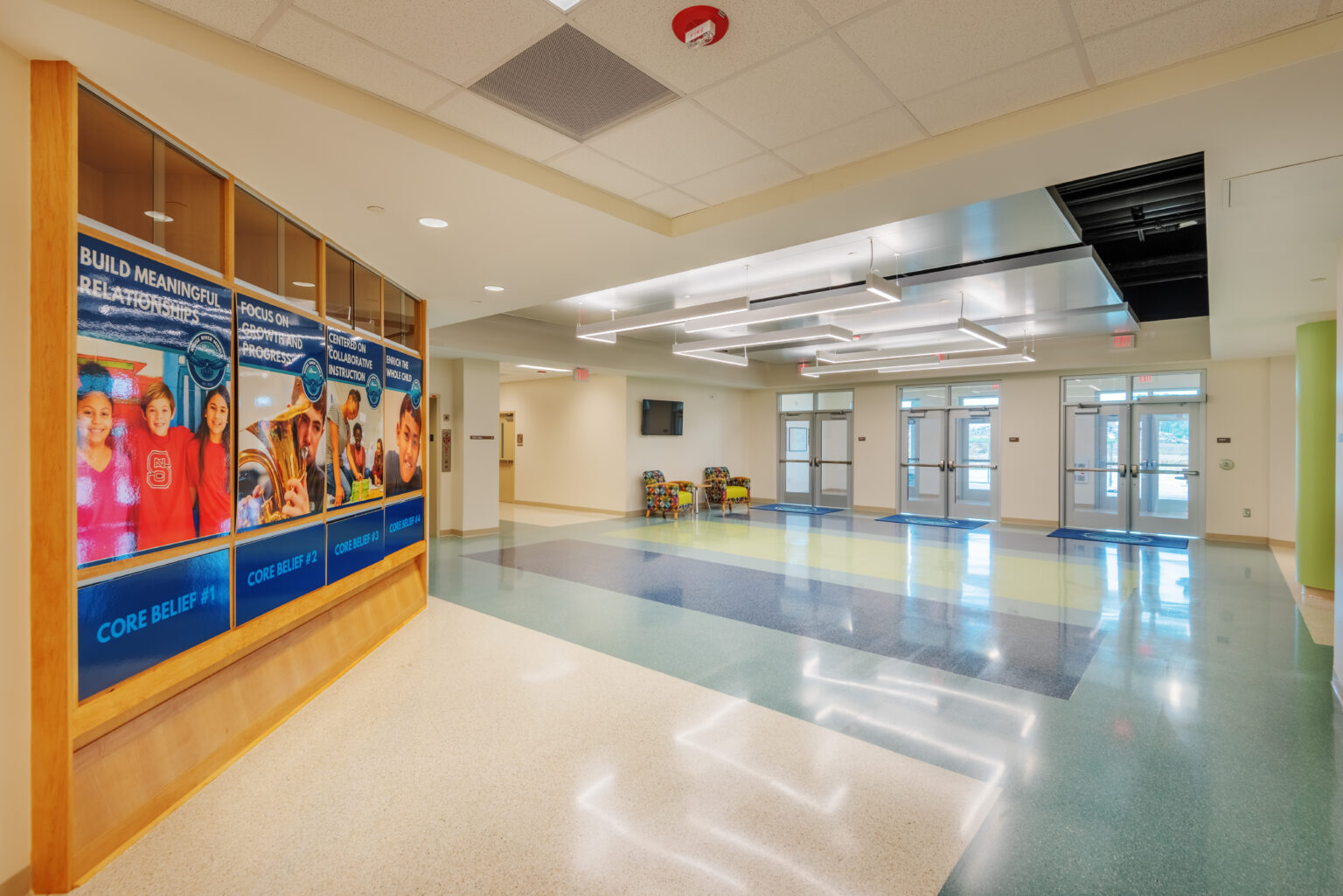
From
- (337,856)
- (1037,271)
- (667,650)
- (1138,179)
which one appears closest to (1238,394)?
(1037,271)

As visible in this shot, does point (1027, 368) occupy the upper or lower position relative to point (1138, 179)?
lower

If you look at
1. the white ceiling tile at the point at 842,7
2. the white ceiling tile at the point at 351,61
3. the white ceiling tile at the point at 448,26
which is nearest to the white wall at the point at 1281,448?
the white ceiling tile at the point at 842,7

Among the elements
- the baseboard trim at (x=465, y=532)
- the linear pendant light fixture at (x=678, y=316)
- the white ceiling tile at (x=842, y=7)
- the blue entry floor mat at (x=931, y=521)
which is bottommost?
the blue entry floor mat at (x=931, y=521)

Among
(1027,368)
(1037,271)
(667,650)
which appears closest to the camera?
(667,650)

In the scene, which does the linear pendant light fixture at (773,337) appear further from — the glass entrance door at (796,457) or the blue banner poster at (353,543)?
the blue banner poster at (353,543)

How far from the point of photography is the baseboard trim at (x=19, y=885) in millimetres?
2156

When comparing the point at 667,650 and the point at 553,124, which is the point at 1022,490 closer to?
the point at 667,650

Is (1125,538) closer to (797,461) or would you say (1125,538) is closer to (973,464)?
(973,464)

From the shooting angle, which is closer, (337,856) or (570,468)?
(337,856)

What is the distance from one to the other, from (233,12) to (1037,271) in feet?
23.1

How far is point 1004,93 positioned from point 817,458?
1255 centimetres

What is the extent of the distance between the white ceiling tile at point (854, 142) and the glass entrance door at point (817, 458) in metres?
11.5

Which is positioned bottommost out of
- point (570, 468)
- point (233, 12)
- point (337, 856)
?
point (337, 856)

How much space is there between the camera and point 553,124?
313 cm
